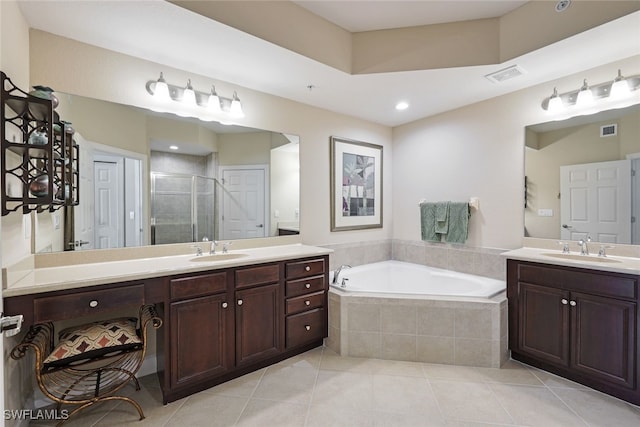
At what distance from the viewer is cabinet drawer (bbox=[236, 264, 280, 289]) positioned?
2176 mm

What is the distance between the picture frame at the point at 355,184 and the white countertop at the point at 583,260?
5.32 feet

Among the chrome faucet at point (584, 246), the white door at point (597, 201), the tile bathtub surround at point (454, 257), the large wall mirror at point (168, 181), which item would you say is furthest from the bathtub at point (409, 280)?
the large wall mirror at point (168, 181)

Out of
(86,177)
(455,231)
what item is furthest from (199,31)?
(455,231)

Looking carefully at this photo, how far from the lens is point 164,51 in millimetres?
2111

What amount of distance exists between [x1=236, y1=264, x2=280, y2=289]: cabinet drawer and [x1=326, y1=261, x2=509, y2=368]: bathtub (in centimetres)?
62

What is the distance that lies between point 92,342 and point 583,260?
3.33 meters

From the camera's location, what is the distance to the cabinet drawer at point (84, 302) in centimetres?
152

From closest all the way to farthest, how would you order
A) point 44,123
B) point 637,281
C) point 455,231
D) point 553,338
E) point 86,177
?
point 44,123 < point 637,281 < point 86,177 < point 553,338 < point 455,231

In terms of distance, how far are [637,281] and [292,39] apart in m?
2.76

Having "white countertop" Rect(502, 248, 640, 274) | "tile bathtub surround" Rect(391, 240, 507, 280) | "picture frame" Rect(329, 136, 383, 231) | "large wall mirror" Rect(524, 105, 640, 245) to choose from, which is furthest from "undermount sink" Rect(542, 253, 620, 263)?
"picture frame" Rect(329, 136, 383, 231)

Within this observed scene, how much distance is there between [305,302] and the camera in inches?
100

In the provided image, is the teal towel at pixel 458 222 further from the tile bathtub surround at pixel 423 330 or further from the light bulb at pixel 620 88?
the light bulb at pixel 620 88

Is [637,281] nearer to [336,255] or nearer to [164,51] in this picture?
[336,255]

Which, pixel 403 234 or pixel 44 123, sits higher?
pixel 44 123
